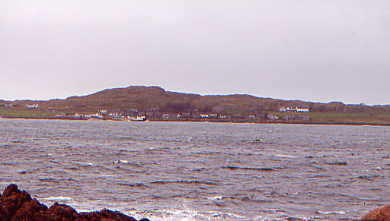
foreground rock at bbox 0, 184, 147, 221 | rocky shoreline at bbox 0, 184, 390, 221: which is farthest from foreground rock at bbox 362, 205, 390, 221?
foreground rock at bbox 0, 184, 147, 221

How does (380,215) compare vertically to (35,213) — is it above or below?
below

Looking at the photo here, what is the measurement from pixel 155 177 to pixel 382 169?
22.7 m

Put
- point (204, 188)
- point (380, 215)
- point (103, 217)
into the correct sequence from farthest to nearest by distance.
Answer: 1. point (204, 188)
2. point (380, 215)
3. point (103, 217)

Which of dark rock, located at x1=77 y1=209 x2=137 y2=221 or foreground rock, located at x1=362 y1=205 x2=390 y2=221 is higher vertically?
dark rock, located at x1=77 y1=209 x2=137 y2=221

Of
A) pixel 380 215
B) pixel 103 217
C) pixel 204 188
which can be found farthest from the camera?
pixel 204 188

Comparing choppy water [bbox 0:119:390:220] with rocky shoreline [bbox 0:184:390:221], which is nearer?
rocky shoreline [bbox 0:184:390:221]

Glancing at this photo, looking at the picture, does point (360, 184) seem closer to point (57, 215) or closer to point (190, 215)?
point (190, 215)

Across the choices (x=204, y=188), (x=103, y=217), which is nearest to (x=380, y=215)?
(x=103, y=217)

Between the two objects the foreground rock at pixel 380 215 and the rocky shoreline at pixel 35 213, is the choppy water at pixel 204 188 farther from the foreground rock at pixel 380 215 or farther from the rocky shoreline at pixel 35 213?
the rocky shoreline at pixel 35 213

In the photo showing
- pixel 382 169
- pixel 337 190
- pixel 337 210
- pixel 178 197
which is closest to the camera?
pixel 337 210

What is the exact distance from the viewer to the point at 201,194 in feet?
90.0

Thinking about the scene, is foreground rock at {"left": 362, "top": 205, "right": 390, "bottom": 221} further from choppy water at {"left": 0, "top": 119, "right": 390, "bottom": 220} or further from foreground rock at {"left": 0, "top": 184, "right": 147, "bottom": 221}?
foreground rock at {"left": 0, "top": 184, "right": 147, "bottom": 221}

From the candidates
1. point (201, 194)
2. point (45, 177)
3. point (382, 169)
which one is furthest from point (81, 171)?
point (382, 169)

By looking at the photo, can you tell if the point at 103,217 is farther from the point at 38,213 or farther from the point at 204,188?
the point at 204,188
